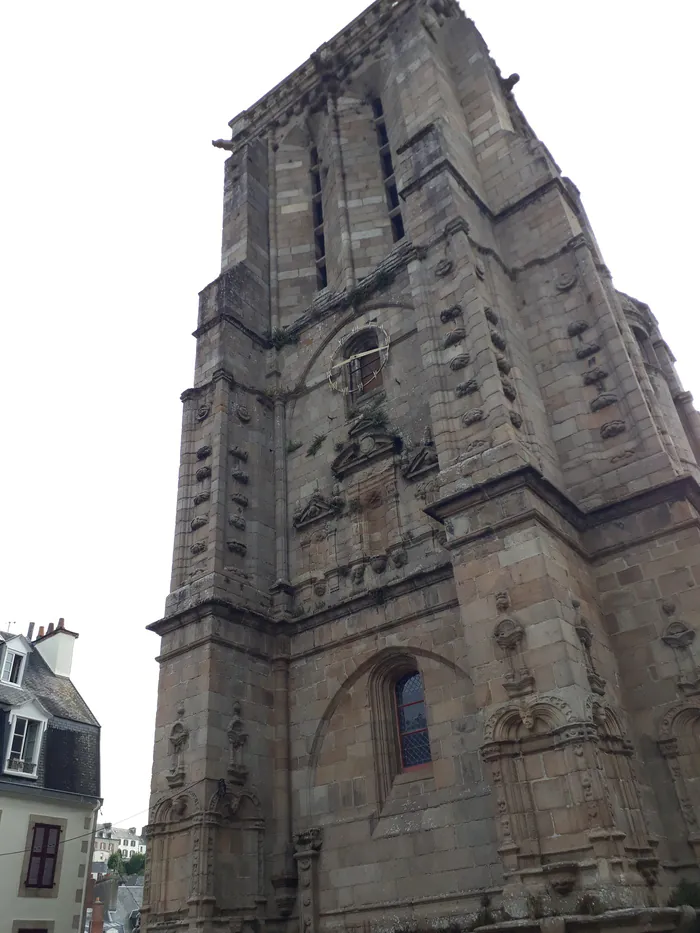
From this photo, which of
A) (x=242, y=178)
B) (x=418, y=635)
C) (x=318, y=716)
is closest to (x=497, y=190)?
(x=242, y=178)

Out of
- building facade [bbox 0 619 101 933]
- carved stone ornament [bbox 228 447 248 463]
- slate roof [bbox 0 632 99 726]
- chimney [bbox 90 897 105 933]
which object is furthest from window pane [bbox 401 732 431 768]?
chimney [bbox 90 897 105 933]

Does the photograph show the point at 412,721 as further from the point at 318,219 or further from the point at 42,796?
the point at 318,219

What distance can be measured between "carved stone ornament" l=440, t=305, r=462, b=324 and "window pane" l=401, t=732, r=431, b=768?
799 centimetres

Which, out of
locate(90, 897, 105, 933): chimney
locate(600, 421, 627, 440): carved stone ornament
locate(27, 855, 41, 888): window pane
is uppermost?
locate(600, 421, 627, 440): carved stone ornament

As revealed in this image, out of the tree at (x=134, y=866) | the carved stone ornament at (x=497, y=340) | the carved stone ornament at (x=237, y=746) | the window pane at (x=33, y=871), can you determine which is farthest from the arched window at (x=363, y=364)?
Answer: the tree at (x=134, y=866)

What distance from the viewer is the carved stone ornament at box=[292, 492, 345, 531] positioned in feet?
55.4

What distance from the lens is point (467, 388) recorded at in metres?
14.3

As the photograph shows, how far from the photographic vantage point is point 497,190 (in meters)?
19.5

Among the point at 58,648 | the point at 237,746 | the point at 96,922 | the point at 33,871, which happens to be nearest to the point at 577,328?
the point at 237,746

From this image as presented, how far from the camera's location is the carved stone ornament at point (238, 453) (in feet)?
59.5

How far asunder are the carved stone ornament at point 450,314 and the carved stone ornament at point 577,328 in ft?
8.17

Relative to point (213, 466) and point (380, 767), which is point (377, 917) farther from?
point (213, 466)

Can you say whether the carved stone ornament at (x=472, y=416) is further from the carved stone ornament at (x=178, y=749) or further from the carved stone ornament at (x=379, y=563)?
the carved stone ornament at (x=178, y=749)

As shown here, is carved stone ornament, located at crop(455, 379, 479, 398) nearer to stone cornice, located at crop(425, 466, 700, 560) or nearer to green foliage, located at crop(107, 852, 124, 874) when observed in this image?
stone cornice, located at crop(425, 466, 700, 560)
